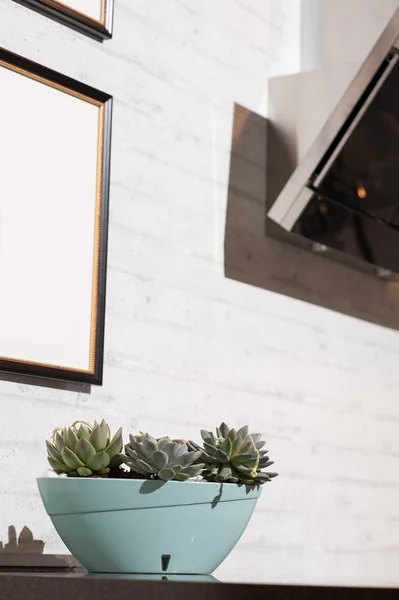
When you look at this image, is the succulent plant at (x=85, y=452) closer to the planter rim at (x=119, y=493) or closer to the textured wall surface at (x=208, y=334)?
the planter rim at (x=119, y=493)

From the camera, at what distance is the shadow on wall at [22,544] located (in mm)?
1384

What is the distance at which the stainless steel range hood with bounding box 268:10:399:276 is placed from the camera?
188 centimetres

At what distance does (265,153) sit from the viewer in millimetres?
2129

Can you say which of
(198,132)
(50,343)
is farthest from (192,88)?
(50,343)

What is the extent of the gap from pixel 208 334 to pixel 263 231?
1.12 feet

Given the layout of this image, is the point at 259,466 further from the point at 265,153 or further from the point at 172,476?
the point at 265,153

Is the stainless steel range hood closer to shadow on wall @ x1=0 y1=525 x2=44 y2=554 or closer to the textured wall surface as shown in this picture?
the textured wall surface

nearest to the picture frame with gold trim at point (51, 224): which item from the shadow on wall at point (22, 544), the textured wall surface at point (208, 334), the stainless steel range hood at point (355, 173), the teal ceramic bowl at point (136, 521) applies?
the textured wall surface at point (208, 334)

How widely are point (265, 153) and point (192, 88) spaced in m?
0.28

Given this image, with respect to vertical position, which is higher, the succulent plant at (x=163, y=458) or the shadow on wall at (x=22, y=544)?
the succulent plant at (x=163, y=458)

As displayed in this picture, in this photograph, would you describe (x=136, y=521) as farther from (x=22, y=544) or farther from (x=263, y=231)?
(x=263, y=231)

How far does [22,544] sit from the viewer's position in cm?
140

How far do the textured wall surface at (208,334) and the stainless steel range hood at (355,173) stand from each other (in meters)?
0.13

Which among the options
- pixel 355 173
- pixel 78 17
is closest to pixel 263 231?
pixel 355 173
